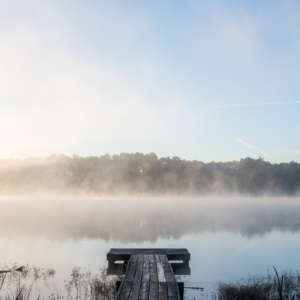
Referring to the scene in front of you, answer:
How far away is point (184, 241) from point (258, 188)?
80792mm

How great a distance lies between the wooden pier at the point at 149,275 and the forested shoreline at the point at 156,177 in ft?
272

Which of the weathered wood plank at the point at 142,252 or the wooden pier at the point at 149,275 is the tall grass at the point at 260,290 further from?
the wooden pier at the point at 149,275

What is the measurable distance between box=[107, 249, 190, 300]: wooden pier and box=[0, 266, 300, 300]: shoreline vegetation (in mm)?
778

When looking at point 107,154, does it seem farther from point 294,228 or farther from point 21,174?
point 294,228

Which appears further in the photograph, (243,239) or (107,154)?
(107,154)

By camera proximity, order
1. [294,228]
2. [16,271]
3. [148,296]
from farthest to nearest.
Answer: [294,228]
[16,271]
[148,296]

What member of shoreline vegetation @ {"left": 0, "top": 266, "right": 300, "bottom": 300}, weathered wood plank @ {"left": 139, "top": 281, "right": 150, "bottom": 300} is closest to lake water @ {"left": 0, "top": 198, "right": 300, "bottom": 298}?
shoreline vegetation @ {"left": 0, "top": 266, "right": 300, "bottom": 300}

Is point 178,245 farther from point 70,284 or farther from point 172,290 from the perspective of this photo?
point 172,290

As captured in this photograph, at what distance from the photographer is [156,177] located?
302ft

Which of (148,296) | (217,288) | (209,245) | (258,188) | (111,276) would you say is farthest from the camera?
(258,188)

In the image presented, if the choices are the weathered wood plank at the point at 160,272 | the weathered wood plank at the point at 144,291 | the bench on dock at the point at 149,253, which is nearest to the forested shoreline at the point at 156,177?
the bench on dock at the point at 149,253

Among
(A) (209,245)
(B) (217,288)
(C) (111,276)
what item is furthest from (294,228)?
(C) (111,276)

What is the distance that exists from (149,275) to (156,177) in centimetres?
8604

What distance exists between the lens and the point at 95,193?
9356cm
